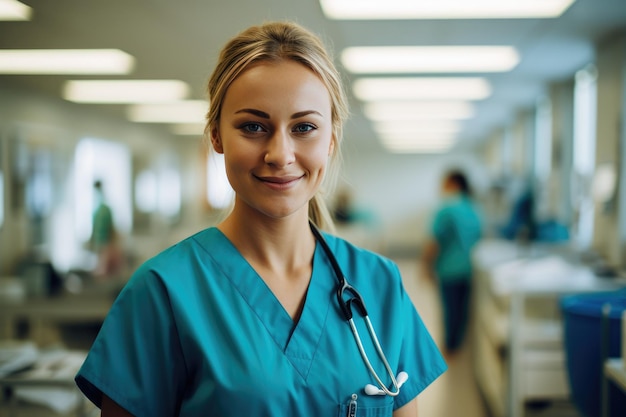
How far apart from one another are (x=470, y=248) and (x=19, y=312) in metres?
3.12

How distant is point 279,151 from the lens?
32.4 inches

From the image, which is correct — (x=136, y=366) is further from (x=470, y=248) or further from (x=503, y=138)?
(x=503, y=138)

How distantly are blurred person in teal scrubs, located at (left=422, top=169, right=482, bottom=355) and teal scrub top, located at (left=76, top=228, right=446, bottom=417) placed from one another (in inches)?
133

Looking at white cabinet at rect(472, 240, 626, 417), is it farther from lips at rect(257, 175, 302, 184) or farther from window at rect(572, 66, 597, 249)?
lips at rect(257, 175, 302, 184)

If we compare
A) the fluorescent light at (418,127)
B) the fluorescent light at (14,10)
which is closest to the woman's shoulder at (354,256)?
the fluorescent light at (14,10)

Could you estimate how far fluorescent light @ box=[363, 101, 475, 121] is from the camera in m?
5.50

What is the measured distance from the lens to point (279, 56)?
86 centimetres

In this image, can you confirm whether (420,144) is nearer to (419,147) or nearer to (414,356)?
(419,147)

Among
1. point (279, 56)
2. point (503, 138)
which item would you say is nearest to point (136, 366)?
point (279, 56)

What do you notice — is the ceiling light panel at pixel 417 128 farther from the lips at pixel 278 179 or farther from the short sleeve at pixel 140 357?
the short sleeve at pixel 140 357

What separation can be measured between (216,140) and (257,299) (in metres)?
Result: 0.28

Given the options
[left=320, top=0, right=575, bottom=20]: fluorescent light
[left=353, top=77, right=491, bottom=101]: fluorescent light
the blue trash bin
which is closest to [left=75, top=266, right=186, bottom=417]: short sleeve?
the blue trash bin

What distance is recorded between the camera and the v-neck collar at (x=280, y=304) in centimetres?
87

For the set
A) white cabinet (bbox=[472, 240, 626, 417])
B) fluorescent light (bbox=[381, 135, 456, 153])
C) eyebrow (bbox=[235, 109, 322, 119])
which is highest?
fluorescent light (bbox=[381, 135, 456, 153])
